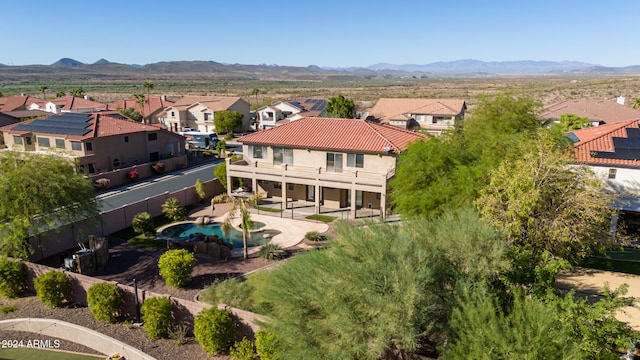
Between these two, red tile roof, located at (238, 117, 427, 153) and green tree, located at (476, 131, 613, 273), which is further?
red tile roof, located at (238, 117, 427, 153)

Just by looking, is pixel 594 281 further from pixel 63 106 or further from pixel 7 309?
pixel 63 106

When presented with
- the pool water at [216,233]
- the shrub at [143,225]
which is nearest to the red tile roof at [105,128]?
the shrub at [143,225]

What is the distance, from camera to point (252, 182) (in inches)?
1607

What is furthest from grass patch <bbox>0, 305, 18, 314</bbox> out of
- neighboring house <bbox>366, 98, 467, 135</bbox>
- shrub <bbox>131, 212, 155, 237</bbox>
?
neighboring house <bbox>366, 98, 467, 135</bbox>

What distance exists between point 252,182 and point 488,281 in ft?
95.6

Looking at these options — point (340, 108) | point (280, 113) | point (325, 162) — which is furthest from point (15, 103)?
point (325, 162)

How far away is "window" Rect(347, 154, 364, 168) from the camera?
36.3m

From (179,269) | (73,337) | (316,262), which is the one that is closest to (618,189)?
(316,262)

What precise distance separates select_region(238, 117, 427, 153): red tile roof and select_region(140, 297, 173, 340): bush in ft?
71.0

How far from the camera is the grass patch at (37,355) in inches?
709

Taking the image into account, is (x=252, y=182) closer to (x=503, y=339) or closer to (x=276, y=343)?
(x=276, y=343)

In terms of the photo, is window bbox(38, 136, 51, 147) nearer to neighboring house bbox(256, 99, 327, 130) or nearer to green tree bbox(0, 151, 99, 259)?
green tree bbox(0, 151, 99, 259)

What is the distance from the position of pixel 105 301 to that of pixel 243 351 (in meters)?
7.31

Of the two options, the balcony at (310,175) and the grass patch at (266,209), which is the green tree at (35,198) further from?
the balcony at (310,175)
